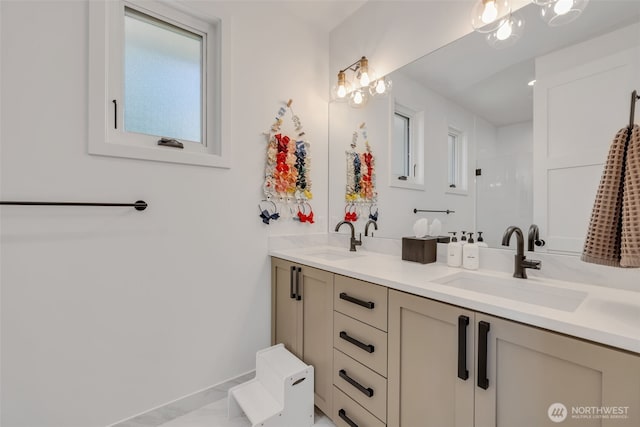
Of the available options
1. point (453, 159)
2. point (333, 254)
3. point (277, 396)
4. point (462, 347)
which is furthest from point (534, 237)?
point (277, 396)

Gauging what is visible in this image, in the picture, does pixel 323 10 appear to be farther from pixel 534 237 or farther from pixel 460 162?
pixel 534 237

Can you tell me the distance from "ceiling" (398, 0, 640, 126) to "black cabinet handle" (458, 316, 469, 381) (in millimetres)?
948

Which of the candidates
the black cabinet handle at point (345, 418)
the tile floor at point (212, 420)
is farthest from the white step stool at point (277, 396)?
the black cabinet handle at point (345, 418)

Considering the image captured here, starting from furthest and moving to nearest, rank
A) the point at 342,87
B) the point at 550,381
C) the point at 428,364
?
the point at 342,87, the point at 428,364, the point at 550,381

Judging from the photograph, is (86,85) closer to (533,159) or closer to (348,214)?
(348,214)

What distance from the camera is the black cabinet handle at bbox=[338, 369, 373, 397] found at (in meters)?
1.16

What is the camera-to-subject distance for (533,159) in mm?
1181

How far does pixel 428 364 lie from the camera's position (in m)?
0.97

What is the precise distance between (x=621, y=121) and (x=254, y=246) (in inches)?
Result: 70.6

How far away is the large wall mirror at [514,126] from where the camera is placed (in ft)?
3.31

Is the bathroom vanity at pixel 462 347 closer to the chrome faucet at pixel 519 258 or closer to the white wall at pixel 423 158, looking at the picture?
the chrome faucet at pixel 519 258

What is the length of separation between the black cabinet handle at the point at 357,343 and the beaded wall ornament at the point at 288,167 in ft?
3.08

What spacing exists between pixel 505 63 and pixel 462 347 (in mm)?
1271

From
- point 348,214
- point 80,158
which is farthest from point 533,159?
point 80,158
